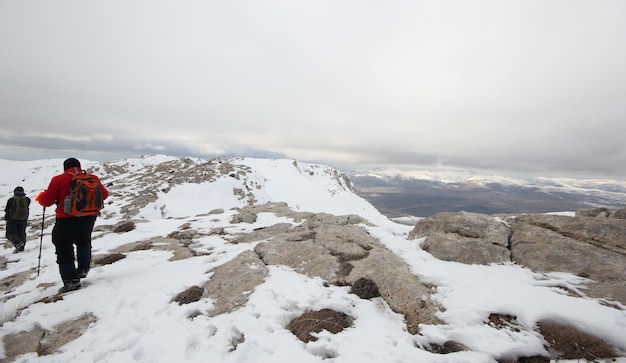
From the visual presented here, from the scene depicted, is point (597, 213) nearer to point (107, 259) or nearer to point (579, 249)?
point (579, 249)

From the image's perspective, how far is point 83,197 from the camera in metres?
8.81

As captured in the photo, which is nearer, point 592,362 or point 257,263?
point 592,362

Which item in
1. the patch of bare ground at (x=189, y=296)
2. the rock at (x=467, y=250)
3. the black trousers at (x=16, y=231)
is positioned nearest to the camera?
the patch of bare ground at (x=189, y=296)

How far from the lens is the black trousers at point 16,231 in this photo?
15.9m

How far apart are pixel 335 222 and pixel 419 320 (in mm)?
11066

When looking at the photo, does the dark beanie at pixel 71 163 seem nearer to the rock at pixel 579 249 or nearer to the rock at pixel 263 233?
the rock at pixel 263 233

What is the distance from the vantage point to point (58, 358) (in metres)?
5.75

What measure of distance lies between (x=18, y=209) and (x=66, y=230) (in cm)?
1230

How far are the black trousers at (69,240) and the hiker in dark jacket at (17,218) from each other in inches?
446

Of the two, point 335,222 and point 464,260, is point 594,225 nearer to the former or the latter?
point 464,260

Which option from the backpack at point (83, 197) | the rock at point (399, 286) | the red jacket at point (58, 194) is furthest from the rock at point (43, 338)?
the rock at point (399, 286)

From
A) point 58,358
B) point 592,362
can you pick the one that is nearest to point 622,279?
point 592,362

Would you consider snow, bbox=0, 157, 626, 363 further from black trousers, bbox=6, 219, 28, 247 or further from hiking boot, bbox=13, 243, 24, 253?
black trousers, bbox=6, 219, 28, 247

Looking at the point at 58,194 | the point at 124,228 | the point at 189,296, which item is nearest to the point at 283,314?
the point at 189,296
